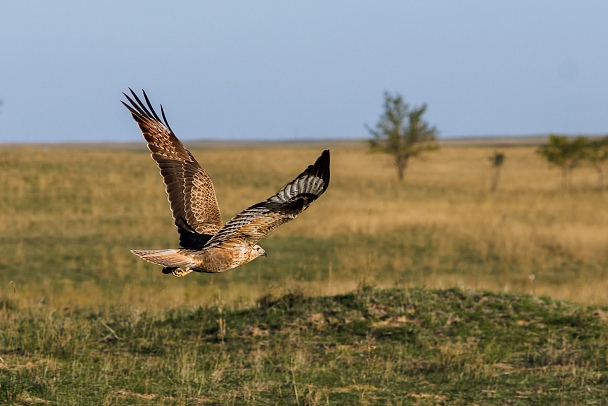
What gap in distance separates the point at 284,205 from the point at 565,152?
2194 inches

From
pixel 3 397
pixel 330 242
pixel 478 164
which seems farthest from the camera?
pixel 478 164

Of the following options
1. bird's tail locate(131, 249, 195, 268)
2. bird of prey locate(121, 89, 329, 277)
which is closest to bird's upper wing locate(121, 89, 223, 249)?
bird of prey locate(121, 89, 329, 277)

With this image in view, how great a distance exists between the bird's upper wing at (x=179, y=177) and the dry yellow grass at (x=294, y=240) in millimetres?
3386

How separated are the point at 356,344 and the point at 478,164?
3029 inches

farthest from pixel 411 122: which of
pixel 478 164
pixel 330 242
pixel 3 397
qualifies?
pixel 3 397

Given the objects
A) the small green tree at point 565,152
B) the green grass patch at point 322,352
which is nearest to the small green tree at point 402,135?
the small green tree at point 565,152

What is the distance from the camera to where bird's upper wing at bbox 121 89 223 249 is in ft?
30.4

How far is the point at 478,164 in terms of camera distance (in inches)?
3403

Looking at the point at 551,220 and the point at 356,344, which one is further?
the point at 551,220

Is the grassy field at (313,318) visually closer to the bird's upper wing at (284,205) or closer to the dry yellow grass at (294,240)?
the dry yellow grass at (294,240)

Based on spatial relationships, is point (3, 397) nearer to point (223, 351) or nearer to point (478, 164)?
point (223, 351)

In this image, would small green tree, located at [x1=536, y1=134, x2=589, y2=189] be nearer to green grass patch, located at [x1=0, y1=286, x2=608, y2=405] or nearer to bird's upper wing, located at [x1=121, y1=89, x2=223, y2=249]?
green grass patch, located at [x1=0, y1=286, x2=608, y2=405]

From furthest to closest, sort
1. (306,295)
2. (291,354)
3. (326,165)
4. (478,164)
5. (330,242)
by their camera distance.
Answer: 1. (478,164)
2. (330,242)
3. (306,295)
4. (291,354)
5. (326,165)

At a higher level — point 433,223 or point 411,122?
point 411,122
